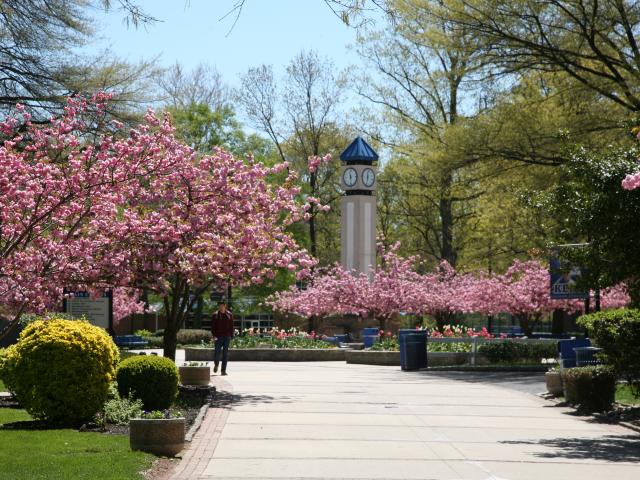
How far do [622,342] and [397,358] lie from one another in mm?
18769

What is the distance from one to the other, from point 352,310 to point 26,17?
72.8ft

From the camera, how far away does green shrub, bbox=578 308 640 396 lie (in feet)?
59.3

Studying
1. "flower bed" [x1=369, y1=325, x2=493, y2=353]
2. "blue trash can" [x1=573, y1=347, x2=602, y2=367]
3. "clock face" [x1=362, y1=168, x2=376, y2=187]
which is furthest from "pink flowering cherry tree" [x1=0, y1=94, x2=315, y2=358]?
"clock face" [x1=362, y1=168, x2=376, y2=187]

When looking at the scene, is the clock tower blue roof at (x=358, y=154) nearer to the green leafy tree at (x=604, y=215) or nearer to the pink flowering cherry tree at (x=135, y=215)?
the pink flowering cherry tree at (x=135, y=215)

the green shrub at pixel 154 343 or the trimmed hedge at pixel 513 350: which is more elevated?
the green shrub at pixel 154 343

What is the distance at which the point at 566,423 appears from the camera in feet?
60.7

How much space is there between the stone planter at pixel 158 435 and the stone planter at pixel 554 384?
38.2 ft

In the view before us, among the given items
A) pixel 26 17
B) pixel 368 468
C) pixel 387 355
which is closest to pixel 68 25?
pixel 26 17

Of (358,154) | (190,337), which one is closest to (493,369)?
(358,154)

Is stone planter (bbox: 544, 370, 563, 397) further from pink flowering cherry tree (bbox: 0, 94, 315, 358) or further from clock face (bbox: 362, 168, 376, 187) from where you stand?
clock face (bbox: 362, 168, 376, 187)

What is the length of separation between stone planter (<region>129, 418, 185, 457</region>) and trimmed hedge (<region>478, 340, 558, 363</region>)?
2155 cm

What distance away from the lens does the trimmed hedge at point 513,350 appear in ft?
110

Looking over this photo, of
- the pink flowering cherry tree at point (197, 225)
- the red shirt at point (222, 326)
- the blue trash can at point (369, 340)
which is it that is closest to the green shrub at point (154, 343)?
the blue trash can at point (369, 340)

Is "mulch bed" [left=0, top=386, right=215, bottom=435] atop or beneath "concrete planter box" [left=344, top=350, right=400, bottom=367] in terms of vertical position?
beneath
